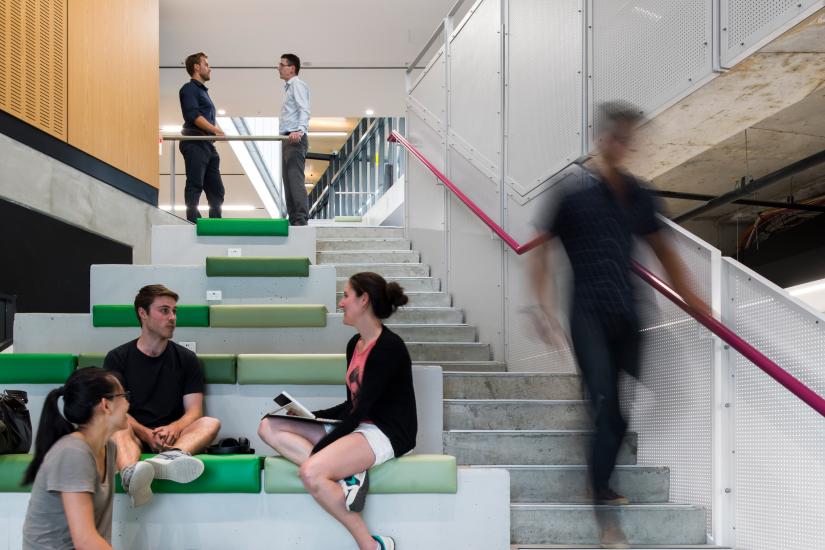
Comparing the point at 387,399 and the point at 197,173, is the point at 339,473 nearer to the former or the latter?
the point at 387,399

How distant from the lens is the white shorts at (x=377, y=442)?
3.28 meters

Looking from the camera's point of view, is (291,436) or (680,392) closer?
(291,436)

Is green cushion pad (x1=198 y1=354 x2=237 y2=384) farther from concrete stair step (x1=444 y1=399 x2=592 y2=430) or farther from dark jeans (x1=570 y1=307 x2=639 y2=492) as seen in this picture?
dark jeans (x1=570 y1=307 x2=639 y2=492)

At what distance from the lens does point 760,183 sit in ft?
19.5

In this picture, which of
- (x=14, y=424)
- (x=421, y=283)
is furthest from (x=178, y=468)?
(x=421, y=283)

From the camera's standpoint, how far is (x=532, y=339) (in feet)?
15.5

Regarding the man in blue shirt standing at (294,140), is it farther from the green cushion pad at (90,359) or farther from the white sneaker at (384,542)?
the white sneaker at (384,542)

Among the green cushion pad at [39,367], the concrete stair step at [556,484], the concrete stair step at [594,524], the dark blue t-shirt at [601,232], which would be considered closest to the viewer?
the dark blue t-shirt at [601,232]

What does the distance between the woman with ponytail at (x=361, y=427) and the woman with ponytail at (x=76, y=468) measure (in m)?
0.71

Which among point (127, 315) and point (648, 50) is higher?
point (648, 50)

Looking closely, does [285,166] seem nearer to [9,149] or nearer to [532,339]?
[9,149]

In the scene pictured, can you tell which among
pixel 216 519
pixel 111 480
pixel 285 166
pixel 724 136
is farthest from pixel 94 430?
pixel 285 166

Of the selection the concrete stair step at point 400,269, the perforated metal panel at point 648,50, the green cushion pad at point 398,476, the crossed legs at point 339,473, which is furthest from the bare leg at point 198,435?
the concrete stair step at point 400,269

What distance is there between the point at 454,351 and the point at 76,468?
9.36 ft
